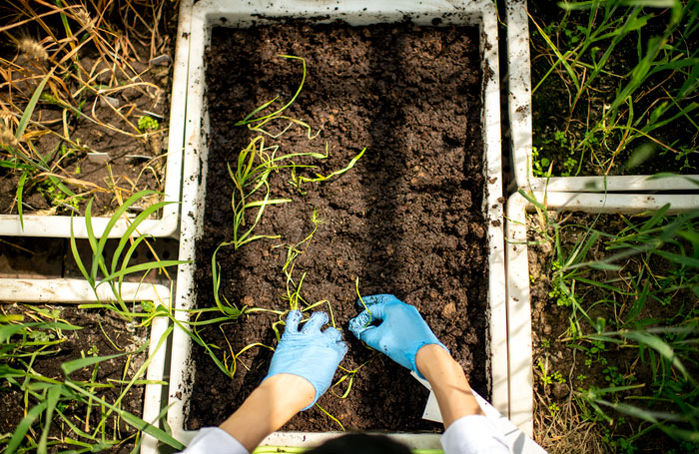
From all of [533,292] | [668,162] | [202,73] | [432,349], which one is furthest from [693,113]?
[202,73]

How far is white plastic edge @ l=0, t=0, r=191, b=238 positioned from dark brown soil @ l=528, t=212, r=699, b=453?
1013 millimetres

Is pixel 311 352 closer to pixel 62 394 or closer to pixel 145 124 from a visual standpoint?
pixel 62 394

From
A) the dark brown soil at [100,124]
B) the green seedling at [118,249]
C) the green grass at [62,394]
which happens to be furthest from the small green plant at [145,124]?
the green grass at [62,394]

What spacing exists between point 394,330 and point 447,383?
0.19 m

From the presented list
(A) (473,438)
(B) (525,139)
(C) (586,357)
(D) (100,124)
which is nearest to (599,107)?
(B) (525,139)

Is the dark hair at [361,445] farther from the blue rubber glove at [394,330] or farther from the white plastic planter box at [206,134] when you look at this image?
the blue rubber glove at [394,330]

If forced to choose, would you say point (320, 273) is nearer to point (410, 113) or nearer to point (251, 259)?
point (251, 259)

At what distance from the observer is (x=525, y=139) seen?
1.24 m

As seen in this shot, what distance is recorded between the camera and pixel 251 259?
1.24 metres

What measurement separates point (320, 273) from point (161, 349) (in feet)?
1.62

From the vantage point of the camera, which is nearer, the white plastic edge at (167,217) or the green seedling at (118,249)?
the green seedling at (118,249)

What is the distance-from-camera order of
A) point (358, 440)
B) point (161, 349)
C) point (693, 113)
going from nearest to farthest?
point (358, 440), point (161, 349), point (693, 113)

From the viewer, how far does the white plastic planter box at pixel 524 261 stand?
45.9 inches

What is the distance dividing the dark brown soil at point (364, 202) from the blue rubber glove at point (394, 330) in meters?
0.04
